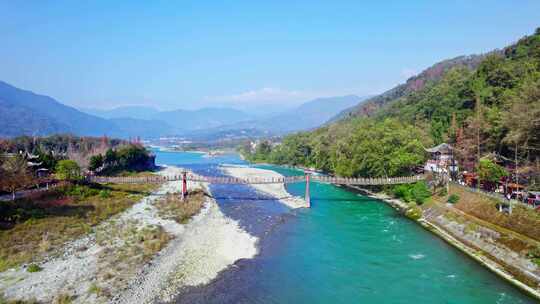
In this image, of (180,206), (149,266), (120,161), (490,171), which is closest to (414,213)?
(490,171)

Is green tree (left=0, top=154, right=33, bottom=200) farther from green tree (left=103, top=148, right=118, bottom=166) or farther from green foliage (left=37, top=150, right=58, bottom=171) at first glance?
green tree (left=103, top=148, right=118, bottom=166)

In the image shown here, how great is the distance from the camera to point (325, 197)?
51594 millimetres

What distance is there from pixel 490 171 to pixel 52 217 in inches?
1632

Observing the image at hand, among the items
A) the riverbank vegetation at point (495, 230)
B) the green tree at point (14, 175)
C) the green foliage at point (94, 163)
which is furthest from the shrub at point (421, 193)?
the green foliage at point (94, 163)

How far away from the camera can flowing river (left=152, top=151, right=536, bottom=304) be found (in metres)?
20.7

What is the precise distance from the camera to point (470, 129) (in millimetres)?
44156

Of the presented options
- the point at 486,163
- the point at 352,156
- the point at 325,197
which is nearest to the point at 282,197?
the point at 325,197

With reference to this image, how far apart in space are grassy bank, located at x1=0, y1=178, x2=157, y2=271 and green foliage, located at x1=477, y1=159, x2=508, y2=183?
37089 millimetres

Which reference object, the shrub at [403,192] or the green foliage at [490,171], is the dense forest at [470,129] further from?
the shrub at [403,192]

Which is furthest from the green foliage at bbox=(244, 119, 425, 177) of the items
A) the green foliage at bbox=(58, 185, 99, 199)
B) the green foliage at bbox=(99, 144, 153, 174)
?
the green foliage at bbox=(99, 144, 153, 174)

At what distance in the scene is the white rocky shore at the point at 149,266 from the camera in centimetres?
1967

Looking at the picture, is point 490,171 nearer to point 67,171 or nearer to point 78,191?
point 78,191

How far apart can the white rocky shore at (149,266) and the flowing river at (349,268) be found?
1.37m

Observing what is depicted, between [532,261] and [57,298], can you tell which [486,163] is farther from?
[57,298]
